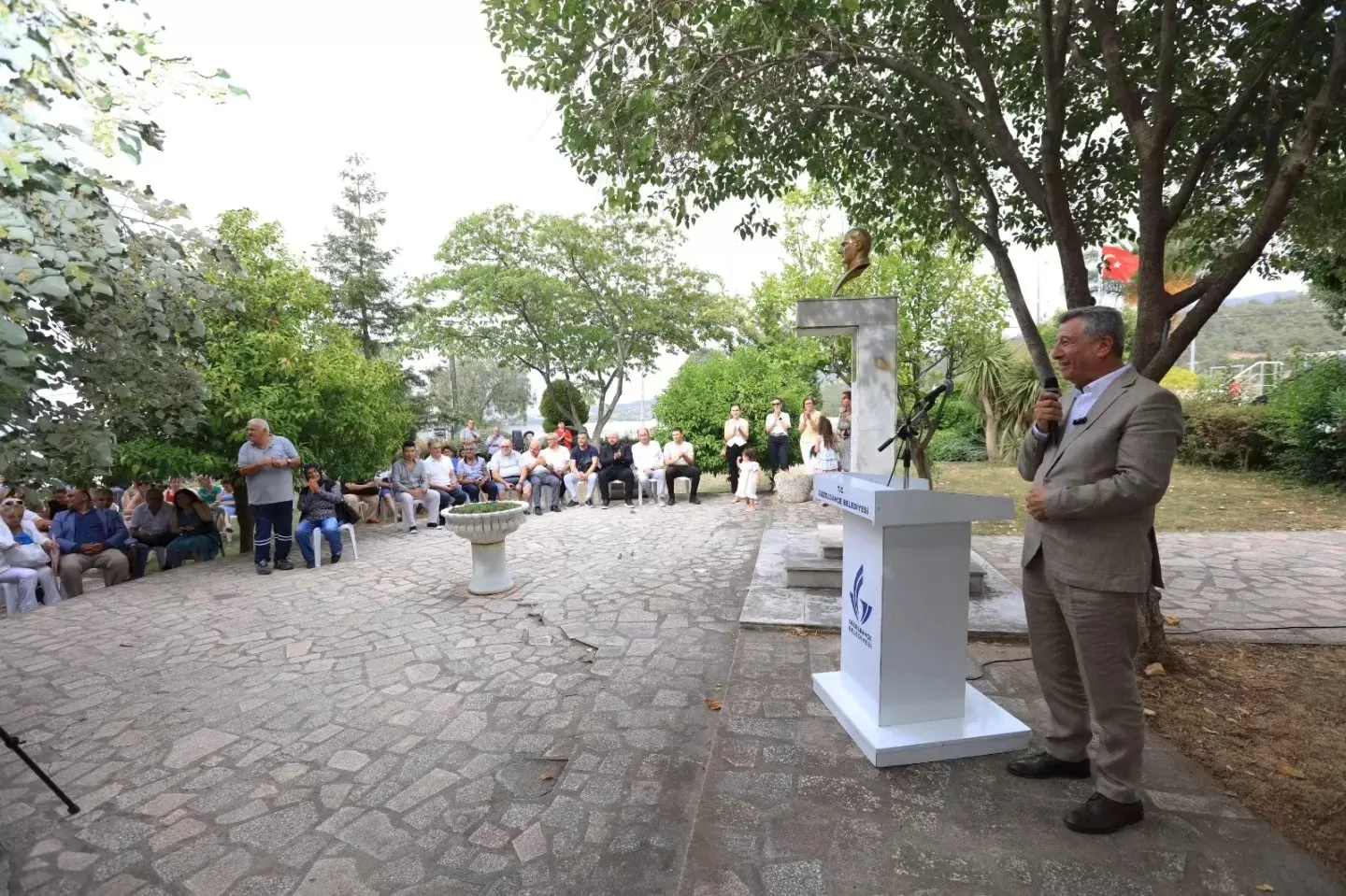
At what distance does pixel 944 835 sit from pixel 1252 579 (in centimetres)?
510

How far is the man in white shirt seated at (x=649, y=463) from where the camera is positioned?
11430mm

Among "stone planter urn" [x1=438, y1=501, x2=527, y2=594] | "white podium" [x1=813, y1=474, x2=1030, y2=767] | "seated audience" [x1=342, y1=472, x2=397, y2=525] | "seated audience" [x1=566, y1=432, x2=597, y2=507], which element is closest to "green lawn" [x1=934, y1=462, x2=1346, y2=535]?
"white podium" [x1=813, y1=474, x2=1030, y2=767]

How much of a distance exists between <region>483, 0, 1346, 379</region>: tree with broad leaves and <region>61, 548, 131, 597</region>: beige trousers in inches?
276

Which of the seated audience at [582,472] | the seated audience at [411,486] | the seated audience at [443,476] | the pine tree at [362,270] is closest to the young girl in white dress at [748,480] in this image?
the seated audience at [582,472]

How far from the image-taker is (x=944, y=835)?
89.0 inches

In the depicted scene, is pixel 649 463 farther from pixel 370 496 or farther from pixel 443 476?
pixel 370 496

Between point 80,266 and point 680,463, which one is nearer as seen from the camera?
→ point 80,266

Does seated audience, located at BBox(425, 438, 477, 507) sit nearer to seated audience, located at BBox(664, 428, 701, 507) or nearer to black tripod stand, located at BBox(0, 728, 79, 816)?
seated audience, located at BBox(664, 428, 701, 507)

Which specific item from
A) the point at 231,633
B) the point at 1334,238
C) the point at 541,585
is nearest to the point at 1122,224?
the point at 1334,238

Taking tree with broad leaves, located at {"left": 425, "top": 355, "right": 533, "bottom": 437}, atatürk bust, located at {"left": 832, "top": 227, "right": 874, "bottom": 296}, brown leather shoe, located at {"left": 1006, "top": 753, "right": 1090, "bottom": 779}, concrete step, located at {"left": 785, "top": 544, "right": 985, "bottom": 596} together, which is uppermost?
tree with broad leaves, located at {"left": 425, "top": 355, "right": 533, "bottom": 437}

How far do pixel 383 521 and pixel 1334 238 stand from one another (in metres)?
11.9

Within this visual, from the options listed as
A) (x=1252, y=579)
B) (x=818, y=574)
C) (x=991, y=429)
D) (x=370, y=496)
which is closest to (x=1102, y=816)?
(x=818, y=574)

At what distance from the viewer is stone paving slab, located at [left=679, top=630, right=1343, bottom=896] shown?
6.70 ft

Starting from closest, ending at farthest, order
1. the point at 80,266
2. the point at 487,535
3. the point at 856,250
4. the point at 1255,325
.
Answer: the point at 80,266
the point at 856,250
the point at 487,535
the point at 1255,325
